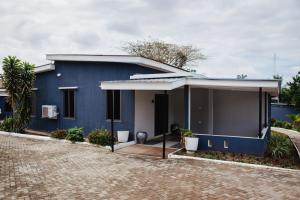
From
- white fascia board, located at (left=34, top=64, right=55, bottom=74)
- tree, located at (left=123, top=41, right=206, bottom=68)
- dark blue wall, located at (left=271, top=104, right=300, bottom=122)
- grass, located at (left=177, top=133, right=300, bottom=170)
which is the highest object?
tree, located at (left=123, top=41, right=206, bottom=68)

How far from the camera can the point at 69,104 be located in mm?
15875

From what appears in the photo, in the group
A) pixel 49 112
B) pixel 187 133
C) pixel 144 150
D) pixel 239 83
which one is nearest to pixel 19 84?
pixel 49 112

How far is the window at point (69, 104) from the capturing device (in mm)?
15758

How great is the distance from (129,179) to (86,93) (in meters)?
7.62

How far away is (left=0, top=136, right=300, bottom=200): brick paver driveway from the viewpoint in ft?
23.3

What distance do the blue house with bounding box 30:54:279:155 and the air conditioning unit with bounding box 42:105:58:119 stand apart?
50mm

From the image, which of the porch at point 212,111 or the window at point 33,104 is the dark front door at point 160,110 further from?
the window at point 33,104

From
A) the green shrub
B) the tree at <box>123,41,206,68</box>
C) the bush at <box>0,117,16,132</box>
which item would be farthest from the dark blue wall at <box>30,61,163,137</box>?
the tree at <box>123,41,206,68</box>

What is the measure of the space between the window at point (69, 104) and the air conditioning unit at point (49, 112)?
22.8 inches

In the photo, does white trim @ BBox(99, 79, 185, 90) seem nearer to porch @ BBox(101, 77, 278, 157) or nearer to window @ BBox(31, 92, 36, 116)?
porch @ BBox(101, 77, 278, 157)

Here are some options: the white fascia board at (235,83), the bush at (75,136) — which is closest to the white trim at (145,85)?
the white fascia board at (235,83)

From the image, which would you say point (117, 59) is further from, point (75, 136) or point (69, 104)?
point (69, 104)

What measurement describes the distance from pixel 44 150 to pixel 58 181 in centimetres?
441

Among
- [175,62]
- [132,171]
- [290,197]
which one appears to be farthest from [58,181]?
[175,62]
